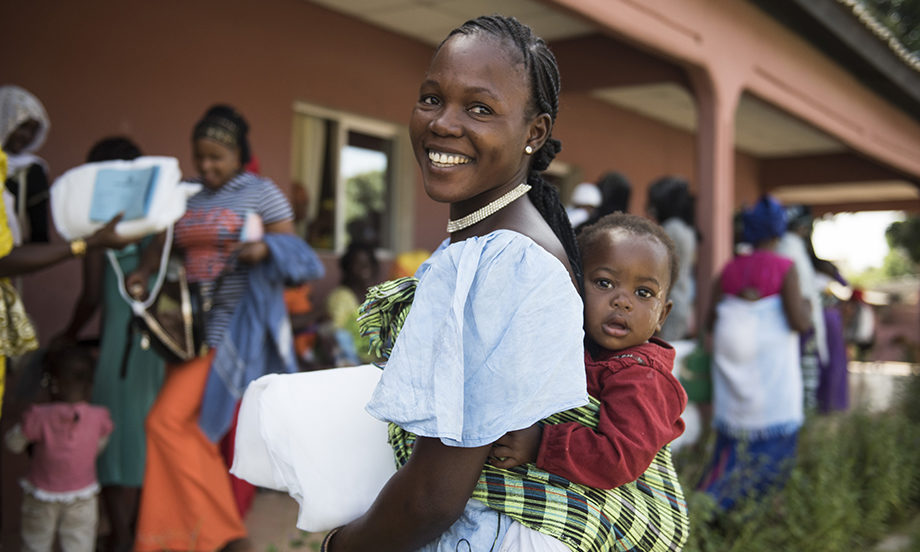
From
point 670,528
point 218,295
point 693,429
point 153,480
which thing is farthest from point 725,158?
point 670,528

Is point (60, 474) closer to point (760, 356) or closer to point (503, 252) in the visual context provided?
point (503, 252)

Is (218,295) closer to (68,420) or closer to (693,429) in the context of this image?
(68,420)

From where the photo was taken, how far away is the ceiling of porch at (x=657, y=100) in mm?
6180

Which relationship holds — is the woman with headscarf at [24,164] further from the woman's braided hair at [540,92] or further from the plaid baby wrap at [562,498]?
the woman's braided hair at [540,92]

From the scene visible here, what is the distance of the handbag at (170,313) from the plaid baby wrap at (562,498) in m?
1.95

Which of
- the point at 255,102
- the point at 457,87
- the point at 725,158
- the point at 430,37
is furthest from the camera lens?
the point at 430,37

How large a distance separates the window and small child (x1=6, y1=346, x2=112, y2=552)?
116 inches

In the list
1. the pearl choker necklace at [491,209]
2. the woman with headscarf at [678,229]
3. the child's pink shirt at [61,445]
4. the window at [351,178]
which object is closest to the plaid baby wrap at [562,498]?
the pearl choker necklace at [491,209]

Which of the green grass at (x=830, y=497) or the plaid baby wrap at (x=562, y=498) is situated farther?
the green grass at (x=830, y=497)

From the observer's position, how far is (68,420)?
3.52 meters

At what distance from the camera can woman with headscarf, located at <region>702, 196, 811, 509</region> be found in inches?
183

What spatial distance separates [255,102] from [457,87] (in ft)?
15.3

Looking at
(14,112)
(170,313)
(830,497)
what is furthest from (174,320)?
(830,497)

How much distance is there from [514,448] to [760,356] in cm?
378
